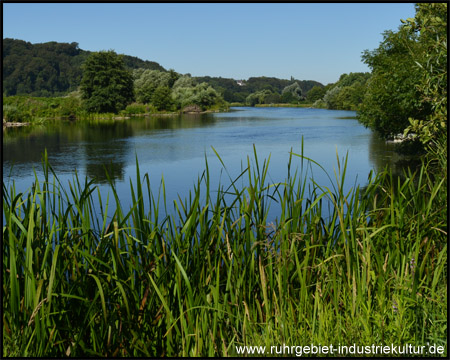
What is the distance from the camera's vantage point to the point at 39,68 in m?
48.4

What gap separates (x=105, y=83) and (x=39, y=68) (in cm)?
1484

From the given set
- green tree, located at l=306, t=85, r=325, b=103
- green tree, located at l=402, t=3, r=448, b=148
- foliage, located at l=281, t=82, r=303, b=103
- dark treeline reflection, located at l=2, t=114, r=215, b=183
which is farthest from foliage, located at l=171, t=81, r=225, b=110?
green tree, located at l=402, t=3, r=448, b=148

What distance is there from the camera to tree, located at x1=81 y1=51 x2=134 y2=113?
1430 inches

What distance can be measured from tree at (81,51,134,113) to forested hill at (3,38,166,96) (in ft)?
31.4

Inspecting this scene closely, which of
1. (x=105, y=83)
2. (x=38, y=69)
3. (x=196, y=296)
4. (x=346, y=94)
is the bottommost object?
(x=196, y=296)

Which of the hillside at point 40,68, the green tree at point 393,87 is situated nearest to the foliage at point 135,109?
A: the hillside at point 40,68

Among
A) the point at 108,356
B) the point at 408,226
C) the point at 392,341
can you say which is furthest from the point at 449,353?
Result: the point at 108,356

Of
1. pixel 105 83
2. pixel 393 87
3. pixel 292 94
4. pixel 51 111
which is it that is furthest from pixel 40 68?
pixel 393 87

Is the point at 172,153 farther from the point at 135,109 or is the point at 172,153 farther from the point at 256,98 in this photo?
the point at 256,98

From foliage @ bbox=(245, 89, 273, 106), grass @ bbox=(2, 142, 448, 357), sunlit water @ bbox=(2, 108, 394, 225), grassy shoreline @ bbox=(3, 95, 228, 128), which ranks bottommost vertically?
sunlit water @ bbox=(2, 108, 394, 225)

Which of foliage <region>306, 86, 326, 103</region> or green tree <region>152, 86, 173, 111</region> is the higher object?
foliage <region>306, 86, 326, 103</region>

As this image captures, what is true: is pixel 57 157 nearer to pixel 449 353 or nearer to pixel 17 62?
pixel 449 353

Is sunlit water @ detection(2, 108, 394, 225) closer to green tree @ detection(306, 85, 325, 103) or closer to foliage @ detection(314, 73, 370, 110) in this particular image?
foliage @ detection(314, 73, 370, 110)

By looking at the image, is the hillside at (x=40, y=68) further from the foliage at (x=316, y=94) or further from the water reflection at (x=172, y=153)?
the water reflection at (x=172, y=153)
